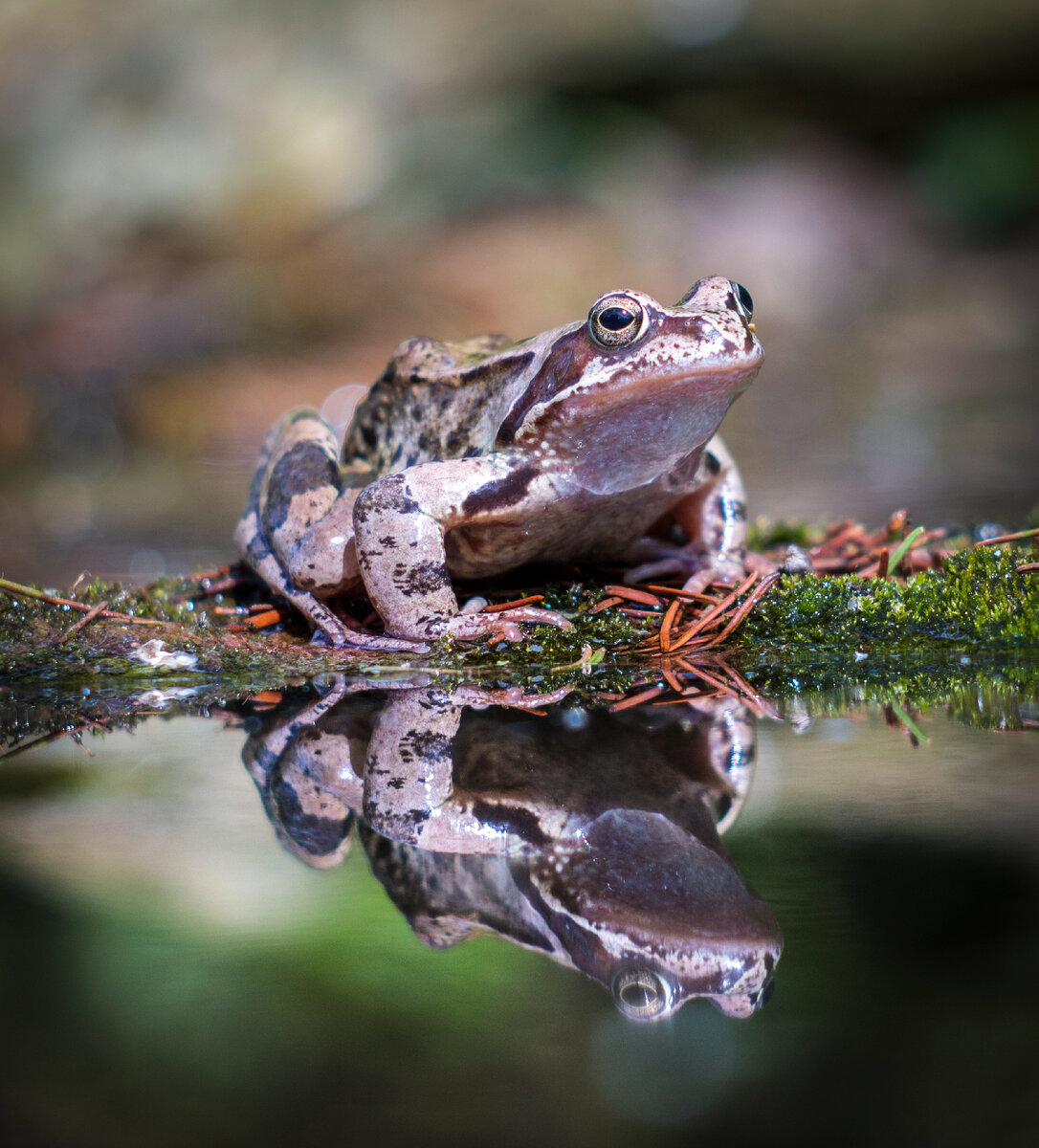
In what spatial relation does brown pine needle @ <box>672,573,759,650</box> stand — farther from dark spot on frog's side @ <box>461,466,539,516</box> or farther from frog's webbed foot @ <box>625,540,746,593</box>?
dark spot on frog's side @ <box>461,466,539,516</box>

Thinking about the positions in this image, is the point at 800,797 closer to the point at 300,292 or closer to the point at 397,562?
the point at 397,562

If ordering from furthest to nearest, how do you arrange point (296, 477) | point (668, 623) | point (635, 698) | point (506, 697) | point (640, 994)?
point (296, 477), point (668, 623), point (506, 697), point (635, 698), point (640, 994)

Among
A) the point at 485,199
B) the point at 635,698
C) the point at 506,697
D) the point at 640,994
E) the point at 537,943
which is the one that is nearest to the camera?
the point at 640,994

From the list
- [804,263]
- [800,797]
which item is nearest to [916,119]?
[804,263]

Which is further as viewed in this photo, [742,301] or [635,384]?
[742,301]

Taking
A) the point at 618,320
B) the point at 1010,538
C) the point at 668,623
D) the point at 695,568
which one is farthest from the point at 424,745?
the point at 1010,538

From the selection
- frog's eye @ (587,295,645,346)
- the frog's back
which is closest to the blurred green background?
the frog's back

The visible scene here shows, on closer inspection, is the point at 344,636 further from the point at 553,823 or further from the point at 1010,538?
the point at 1010,538
